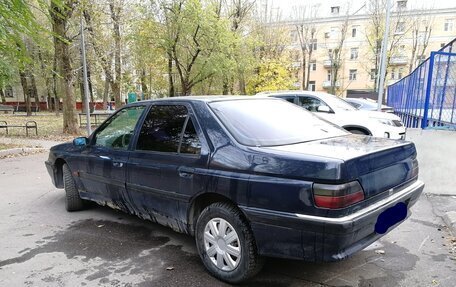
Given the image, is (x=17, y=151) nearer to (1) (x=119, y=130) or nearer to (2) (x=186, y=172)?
(1) (x=119, y=130)

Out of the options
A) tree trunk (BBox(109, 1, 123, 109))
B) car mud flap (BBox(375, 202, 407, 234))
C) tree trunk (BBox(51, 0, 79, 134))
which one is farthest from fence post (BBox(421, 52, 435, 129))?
tree trunk (BBox(109, 1, 123, 109))

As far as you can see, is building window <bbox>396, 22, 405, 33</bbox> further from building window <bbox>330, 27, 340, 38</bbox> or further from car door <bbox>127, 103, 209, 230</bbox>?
car door <bbox>127, 103, 209, 230</bbox>

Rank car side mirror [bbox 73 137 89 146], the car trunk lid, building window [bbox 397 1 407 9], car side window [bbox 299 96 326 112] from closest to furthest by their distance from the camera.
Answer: the car trunk lid < car side mirror [bbox 73 137 89 146] < car side window [bbox 299 96 326 112] < building window [bbox 397 1 407 9]

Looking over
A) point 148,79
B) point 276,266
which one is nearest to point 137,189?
point 276,266

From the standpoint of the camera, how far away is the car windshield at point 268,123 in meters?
3.08

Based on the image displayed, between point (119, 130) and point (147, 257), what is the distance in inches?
62.1

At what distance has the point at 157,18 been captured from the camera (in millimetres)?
19828

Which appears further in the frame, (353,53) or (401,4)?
(353,53)

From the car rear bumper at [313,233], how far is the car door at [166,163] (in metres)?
0.73

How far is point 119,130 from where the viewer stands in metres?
4.25

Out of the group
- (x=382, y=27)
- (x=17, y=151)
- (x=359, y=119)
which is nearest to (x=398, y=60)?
(x=382, y=27)

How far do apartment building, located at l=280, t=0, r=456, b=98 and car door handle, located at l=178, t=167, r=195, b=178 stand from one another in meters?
30.8

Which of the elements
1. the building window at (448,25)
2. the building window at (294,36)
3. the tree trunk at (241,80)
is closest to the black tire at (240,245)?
the tree trunk at (241,80)

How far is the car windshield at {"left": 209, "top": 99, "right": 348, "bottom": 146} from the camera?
3.08m
